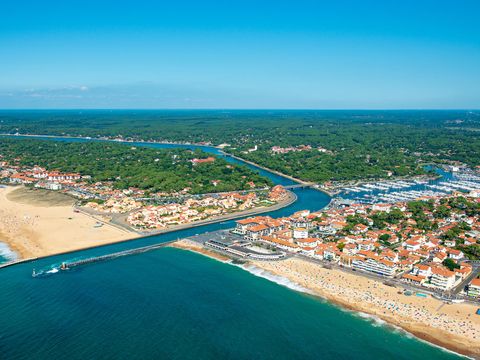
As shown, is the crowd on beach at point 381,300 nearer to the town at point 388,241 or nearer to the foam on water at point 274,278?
the foam on water at point 274,278

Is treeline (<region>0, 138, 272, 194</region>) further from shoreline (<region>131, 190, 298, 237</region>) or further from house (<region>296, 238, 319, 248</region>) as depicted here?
house (<region>296, 238, 319, 248</region>)

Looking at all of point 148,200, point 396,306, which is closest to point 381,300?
point 396,306

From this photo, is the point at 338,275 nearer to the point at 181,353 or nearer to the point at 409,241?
the point at 409,241

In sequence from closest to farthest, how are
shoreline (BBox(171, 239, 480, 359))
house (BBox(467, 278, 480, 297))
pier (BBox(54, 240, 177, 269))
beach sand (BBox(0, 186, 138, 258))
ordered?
shoreline (BBox(171, 239, 480, 359)) < house (BBox(467, 278, 480, 297)) < pier (BBox(54, 240, 177, 269)) < beach sand (BBox(0, 186, 138, 258))

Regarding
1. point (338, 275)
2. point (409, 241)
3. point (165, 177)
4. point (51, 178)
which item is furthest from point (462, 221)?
point (51, 178)

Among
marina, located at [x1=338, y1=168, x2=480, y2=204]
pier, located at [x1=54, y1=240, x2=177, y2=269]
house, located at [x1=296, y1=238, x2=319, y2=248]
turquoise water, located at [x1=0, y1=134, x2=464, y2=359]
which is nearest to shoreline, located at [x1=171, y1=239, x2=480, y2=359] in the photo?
turquoise water, located at [x1=0, y1=134, x2=464, y2=359]

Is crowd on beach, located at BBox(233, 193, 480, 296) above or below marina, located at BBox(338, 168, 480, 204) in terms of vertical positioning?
above
